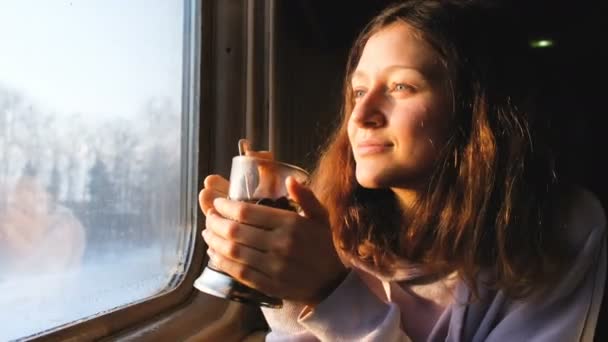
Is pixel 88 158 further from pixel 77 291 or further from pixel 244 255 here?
pixel 244 255

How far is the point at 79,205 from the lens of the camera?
2.40 feet

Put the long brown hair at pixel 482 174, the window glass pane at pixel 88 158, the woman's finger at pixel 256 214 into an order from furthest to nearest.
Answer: the long brown hair at pixel 482 174 < the window glass pane at pixel 88 158 < the woman's finger at pixel 256 214

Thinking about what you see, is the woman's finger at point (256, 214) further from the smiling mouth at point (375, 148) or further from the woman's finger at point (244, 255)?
the smiling mouth at point (375, 148)

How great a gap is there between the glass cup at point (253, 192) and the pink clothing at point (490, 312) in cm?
8

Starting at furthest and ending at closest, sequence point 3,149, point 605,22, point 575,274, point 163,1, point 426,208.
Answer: point 605,22, point 163,1, point 426,208, point 575,274, point 3,149

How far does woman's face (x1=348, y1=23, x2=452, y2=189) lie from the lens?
752 millimetres

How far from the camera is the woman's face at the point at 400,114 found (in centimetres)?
75

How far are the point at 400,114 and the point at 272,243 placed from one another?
12.9 inches

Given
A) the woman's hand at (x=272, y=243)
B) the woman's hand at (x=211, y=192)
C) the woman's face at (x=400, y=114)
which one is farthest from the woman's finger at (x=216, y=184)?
the woman's face at (x=400, y=114)

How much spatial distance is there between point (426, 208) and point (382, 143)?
142 mm

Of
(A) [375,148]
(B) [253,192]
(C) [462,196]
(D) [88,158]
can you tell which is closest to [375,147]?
(A) [375,148]

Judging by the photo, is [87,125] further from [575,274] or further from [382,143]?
[575,274]

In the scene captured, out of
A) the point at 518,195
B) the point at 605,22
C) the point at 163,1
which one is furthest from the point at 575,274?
the point at 605,22

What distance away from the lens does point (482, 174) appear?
2.56 ft
